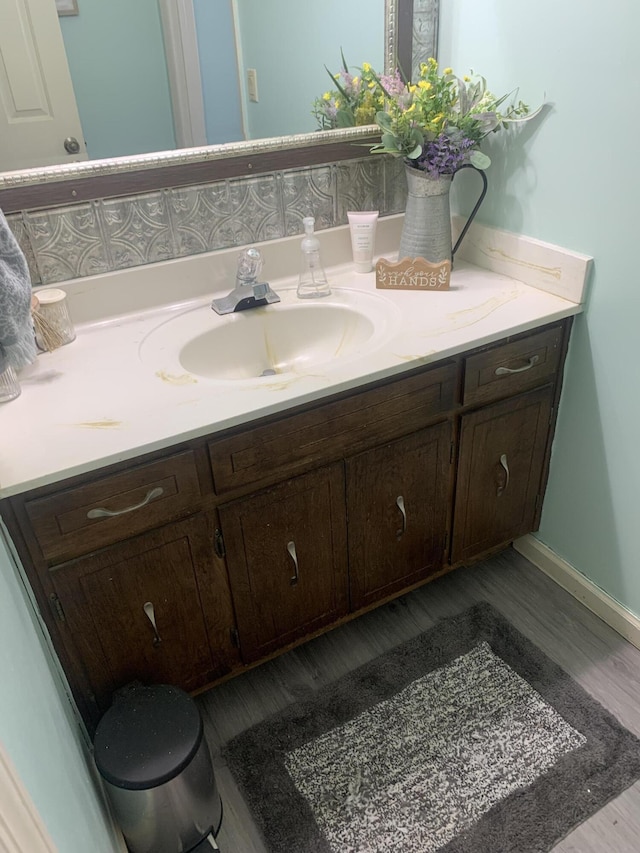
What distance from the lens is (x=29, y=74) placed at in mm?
1219

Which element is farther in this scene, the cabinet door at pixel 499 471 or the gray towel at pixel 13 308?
Result: the cabinet door at pixel 499 471

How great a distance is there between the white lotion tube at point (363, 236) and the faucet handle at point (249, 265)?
26 centimetres

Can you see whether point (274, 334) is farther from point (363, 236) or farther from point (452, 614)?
point (452, 614)

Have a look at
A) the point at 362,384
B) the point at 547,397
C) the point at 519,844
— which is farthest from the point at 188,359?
the point at 519,844

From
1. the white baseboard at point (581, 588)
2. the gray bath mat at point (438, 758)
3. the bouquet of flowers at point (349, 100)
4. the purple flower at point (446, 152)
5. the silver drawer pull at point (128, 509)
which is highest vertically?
the bouquet of flowers at point (349, 100)

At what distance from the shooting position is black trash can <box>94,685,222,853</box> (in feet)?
3.75

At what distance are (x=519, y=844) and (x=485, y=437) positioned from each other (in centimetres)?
82

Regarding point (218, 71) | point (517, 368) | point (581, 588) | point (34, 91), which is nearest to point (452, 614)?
point (581, 588)

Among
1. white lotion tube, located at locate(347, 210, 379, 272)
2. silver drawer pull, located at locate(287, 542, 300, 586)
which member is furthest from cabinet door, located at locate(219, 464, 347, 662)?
white lotion tube, located at locate(347, 210, 379, 272)

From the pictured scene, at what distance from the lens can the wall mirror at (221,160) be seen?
1.31 metres

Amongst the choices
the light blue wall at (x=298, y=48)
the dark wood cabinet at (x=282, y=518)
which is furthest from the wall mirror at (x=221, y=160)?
the dark wood cabinet at (x=282, y=518)

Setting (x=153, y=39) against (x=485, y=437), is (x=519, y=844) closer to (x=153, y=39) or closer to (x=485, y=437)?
(x=485, y=437)

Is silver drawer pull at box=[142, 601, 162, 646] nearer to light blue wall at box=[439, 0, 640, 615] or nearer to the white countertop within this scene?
the white countertop

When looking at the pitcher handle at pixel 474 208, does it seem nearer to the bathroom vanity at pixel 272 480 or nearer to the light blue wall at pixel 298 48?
the bathroom vanity at pixel 272 480
